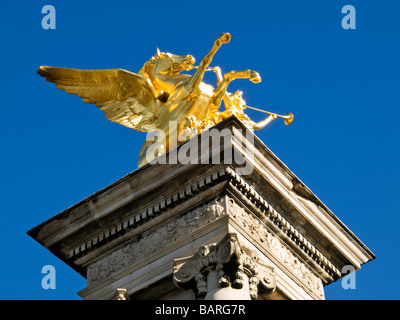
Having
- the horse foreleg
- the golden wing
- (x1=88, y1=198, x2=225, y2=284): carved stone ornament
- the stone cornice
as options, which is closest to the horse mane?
the golden wing

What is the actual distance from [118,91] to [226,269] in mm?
5266

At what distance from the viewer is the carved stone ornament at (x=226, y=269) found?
17.5 meters

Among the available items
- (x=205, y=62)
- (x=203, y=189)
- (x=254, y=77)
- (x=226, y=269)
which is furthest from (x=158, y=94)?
(x=226, y=269)

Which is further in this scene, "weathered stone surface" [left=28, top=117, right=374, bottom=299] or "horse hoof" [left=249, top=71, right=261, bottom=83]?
"horse hoof" [left=249, top=71, right=261, bottom=83]

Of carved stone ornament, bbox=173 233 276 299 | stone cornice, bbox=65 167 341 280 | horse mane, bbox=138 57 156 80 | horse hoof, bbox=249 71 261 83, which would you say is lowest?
carved stone ornament, bbox=173 233 276 299

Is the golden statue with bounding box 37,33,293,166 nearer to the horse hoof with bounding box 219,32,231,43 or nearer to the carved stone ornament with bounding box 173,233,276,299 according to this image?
the horse hoof with bounding box 219,32,231,43

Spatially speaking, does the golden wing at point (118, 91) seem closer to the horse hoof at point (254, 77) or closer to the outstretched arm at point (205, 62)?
the outstretched arm at point (205, 62)

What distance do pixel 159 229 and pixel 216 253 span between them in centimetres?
159

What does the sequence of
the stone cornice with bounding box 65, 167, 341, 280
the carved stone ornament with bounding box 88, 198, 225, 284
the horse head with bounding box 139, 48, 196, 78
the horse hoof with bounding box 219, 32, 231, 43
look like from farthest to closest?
the horse head with bounding box 139, 48, 196, 78 → the horse hoof with bounding box 219, 32, 231, 43 → the stone cornice with bounding box 65, 167, 341, 280 → the carved stone ornament with bounding box 88, 198, 225, 284

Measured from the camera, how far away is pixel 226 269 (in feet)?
57.6

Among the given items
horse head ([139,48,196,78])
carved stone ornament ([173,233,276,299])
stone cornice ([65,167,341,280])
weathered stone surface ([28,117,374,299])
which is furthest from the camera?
horse head ([139,48,196,78])

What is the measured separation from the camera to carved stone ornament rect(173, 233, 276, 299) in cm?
1752

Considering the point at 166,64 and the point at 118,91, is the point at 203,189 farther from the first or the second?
the point at 166,64
